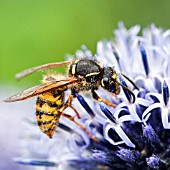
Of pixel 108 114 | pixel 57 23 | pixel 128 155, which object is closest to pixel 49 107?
pixel 108 114

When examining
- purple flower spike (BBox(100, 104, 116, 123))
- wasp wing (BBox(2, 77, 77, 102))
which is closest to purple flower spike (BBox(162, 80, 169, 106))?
purple flower spike (BBox(100, 104, 116, 123))

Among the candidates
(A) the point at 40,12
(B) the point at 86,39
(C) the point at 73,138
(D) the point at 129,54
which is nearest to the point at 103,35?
(B) the point at 86,39

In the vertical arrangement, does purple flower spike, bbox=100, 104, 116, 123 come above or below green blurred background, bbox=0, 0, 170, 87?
below

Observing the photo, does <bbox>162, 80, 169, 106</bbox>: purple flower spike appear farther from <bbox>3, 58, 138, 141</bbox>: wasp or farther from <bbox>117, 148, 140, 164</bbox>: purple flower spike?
<bbox>117, 148, 140, 164</bbox>: purple flower spike

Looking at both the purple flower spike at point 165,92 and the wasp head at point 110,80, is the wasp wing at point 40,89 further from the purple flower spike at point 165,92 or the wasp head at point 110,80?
the purple flower spike at point 165,92

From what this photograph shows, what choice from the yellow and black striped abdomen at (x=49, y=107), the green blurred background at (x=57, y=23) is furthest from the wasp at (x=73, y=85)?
the green blurred background at (x=57, y=23)
